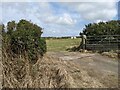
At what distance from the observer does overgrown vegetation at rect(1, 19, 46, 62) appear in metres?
7.37

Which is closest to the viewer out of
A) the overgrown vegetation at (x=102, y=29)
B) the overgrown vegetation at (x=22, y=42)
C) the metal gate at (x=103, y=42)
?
the overgrown vegetation at (x=22, y=42)

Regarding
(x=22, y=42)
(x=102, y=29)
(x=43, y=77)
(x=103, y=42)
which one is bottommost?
(x=43, y=77)

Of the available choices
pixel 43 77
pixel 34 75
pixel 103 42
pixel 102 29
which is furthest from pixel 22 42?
pixel 102 29

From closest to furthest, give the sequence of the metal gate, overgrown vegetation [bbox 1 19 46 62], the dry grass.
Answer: the dry grass
overgrown vegetation [bbox 1 19 46 62]
the metal gate

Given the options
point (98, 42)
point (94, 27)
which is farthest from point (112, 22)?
point (98, 42)

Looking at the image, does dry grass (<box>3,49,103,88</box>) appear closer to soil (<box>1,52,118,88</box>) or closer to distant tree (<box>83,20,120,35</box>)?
soil (<box>1,52,118,88</box>)

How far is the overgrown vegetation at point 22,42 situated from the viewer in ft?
24.2

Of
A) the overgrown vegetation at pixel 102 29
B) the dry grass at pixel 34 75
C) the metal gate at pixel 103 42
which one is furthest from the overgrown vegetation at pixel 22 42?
the overgrown vegetation at pixel 102 29

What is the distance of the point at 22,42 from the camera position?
24.7 feet

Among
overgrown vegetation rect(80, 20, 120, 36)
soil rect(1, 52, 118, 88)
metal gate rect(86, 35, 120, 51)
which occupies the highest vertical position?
overgrown vegetation rect(80, 20, 120, 36)

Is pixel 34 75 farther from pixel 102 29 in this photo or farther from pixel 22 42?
pixel 102 29

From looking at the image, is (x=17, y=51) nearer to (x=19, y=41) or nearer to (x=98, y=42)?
(x=19, y=41)

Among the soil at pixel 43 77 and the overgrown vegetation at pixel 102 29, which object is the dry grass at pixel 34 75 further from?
the overgrown vegetation at pixel 102 29

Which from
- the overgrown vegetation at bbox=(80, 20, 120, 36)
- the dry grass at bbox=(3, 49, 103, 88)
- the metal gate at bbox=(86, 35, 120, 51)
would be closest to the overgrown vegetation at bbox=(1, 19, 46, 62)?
the dry grass at bbox=(3, 49, 103, 88)
